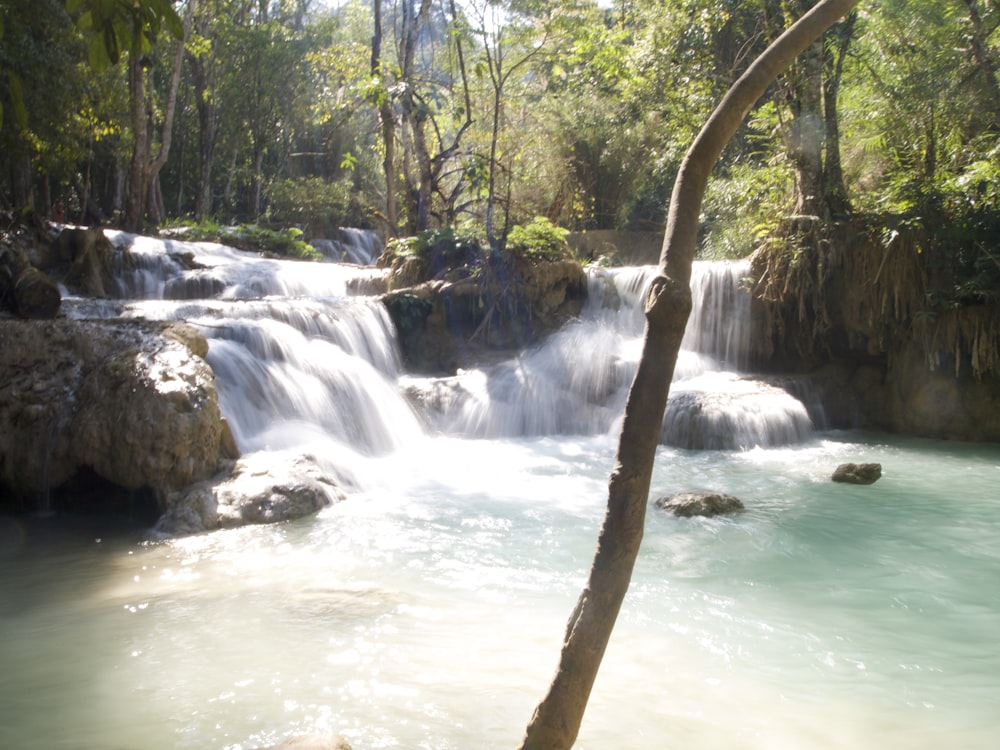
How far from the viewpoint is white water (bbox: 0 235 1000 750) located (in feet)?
11.2

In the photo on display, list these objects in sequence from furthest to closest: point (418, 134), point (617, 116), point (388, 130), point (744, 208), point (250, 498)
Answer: point (617, 116) → point (388, 130) → point (418, 134) → point (744, 208) → point (250, 498)

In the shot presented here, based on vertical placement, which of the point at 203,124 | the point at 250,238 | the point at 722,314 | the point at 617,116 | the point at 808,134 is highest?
the point at 203,124

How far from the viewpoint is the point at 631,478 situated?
1.74 metres

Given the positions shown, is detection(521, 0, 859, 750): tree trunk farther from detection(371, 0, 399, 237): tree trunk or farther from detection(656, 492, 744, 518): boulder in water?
detection(371, 0, 399, 237): tree trunk

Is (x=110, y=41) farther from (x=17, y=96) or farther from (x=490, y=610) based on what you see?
(x=490, y=610)

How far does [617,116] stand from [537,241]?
5.44 meters

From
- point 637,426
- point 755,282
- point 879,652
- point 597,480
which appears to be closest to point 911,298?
point 755,282

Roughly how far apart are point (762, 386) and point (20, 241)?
1032 cm

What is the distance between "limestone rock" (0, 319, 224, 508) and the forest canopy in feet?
8.30

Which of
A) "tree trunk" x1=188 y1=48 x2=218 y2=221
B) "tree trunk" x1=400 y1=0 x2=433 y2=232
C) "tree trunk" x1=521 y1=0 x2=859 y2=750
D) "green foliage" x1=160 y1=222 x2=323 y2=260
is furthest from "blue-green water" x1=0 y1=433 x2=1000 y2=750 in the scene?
"tree trunk" x1=188 y1=48 x2=218 y2=221

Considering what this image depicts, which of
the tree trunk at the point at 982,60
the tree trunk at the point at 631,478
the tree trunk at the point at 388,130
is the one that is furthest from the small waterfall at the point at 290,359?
the tree trunk at the point at 982,60

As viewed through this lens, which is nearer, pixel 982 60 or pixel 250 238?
pixel 982 60

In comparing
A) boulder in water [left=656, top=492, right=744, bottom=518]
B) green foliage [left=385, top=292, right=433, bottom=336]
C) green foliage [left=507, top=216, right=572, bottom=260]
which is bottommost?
boulder in water [left=656, top=492, right=744, bottom=518]

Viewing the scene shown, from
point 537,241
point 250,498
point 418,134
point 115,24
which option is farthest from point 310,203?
point 115,24
